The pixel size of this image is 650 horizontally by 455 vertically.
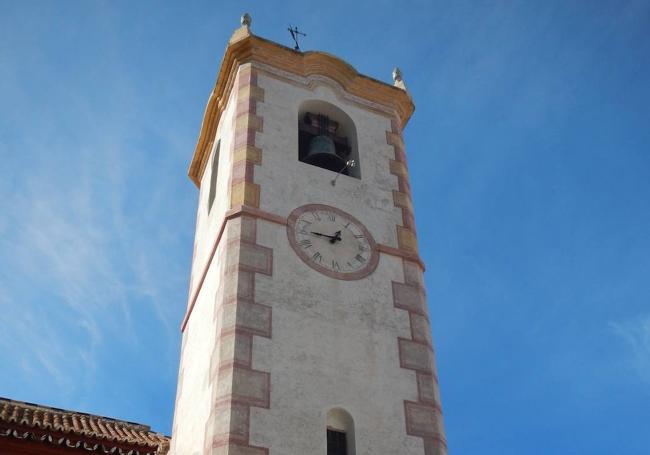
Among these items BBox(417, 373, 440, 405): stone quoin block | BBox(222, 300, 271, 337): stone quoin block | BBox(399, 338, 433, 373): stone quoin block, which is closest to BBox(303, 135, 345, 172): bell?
BBox(399, 338, 433, 373): stone quoin block

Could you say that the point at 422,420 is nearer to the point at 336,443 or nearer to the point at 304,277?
the point at 336,443

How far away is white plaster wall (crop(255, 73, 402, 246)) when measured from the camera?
13945mm

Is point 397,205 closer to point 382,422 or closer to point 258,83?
point 258,83

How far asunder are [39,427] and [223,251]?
3.73 m

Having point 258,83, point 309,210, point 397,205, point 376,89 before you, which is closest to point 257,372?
point 309,210

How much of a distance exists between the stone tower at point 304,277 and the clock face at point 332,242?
23mm

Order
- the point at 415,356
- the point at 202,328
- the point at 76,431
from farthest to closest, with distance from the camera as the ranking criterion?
the point at 202,328 → the point at 76,431 → the point at 415,356

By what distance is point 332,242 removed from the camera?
13.4m

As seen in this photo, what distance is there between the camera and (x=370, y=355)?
12.1 meters

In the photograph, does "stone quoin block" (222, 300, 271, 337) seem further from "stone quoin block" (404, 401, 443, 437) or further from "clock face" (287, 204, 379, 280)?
"stone quoin block" (404, 401, 443, 437)

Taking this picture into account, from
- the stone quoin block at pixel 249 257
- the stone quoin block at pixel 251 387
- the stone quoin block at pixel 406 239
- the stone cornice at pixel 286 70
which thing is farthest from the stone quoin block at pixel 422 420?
the stone cornice at pixel 286 70

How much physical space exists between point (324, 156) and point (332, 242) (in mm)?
2415

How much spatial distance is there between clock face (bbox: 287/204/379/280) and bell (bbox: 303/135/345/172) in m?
1.55

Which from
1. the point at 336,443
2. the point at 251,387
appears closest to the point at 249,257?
the point at 251,387
